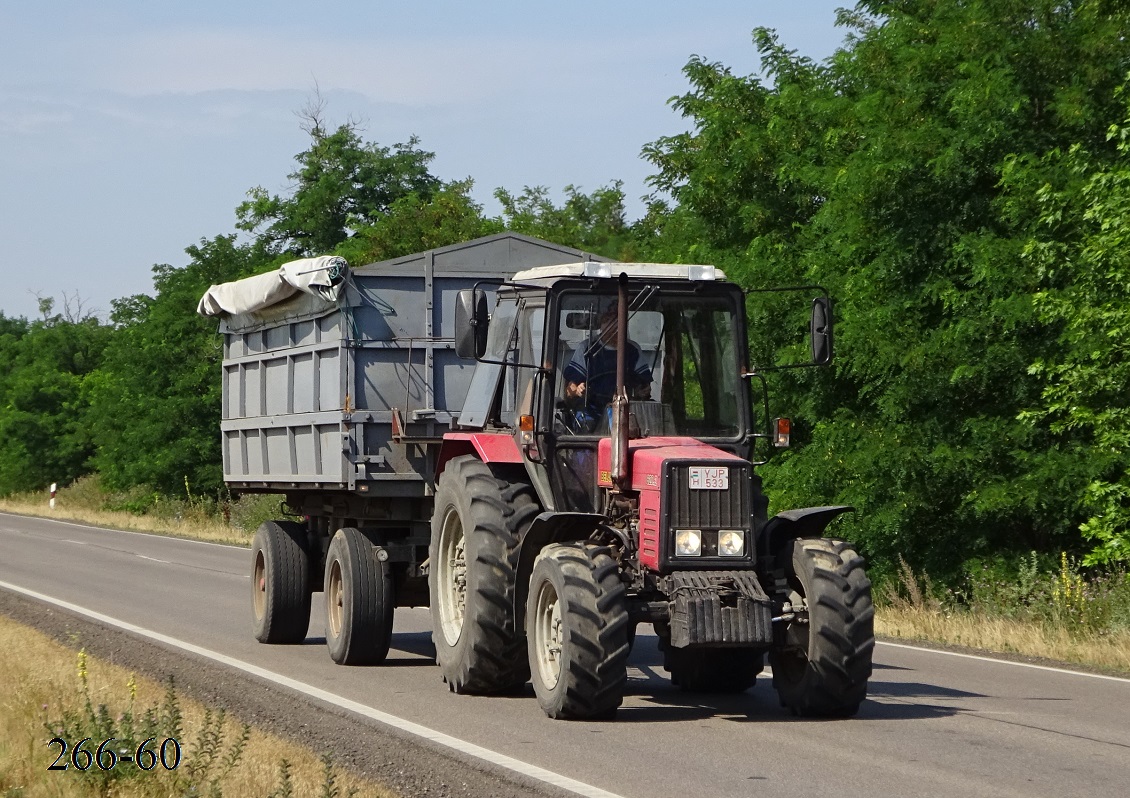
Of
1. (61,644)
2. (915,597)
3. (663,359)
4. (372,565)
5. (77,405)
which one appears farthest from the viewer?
(77,405)

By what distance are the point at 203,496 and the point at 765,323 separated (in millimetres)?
27974

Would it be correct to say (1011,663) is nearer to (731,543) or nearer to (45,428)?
(731,543)

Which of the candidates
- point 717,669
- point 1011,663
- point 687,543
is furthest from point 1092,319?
point 687,543

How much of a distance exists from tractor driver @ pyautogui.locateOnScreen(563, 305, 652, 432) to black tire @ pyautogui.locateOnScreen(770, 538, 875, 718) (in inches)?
59.7

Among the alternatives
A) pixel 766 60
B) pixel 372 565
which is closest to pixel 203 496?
pixel 766 60

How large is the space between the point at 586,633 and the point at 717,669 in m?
2.23

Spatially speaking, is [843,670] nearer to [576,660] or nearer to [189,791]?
[576,660]

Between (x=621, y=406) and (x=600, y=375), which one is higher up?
(x=600, y=375)

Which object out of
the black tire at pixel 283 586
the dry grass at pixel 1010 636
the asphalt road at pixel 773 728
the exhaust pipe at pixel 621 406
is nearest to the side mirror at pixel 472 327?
the exhaust pipe at pixel 621 406

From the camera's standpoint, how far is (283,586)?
13945 mm

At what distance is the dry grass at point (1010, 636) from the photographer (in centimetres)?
1338

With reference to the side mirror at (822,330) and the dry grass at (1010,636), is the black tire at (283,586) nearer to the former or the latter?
the dry grass at (1010,636)

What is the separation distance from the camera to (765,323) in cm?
2352

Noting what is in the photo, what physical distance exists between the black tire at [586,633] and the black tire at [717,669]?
1.68 m
